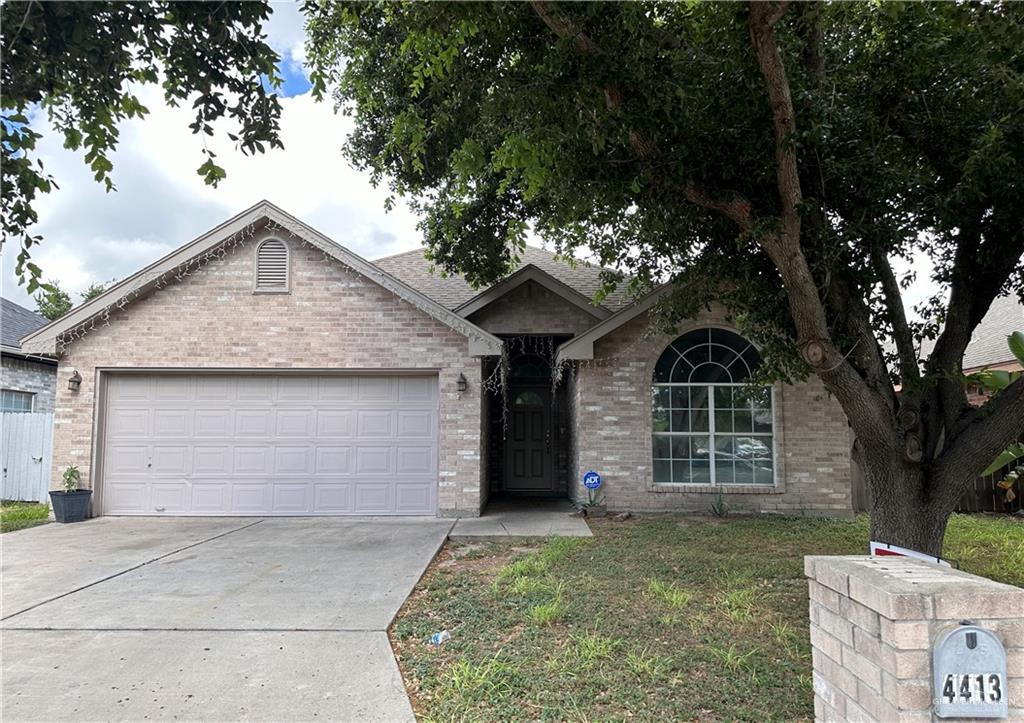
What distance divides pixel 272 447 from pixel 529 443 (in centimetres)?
548

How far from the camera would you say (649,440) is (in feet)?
34.1

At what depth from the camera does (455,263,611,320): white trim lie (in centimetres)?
1123

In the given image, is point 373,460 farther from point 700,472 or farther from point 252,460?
point 700,472

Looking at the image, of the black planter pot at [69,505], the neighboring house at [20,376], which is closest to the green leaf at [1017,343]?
the black planter pot at [69,505]

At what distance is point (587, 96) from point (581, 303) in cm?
621

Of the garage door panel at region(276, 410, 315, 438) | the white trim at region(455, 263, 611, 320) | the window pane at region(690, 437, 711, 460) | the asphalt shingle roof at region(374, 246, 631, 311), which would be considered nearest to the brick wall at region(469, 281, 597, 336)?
the white trim at region(455, 263, 611, 320)

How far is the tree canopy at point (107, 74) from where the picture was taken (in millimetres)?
2459

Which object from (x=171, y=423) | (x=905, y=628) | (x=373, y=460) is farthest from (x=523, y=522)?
(x=905, y=628)

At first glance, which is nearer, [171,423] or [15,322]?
[171,423]

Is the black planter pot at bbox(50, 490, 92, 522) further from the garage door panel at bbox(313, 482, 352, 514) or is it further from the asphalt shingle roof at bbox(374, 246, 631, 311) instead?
the asphalt shingle roof at bbox(374, 246, 631, 311)

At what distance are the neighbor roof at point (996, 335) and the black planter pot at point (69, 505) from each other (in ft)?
59.0

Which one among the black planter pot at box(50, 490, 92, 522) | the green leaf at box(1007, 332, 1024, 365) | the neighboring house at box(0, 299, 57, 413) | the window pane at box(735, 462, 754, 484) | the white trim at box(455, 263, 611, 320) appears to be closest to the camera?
the green leaf at box(1007, 332, 1024, 365)

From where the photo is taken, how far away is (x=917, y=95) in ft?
19.4

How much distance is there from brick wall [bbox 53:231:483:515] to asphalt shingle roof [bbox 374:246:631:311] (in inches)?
88.2
